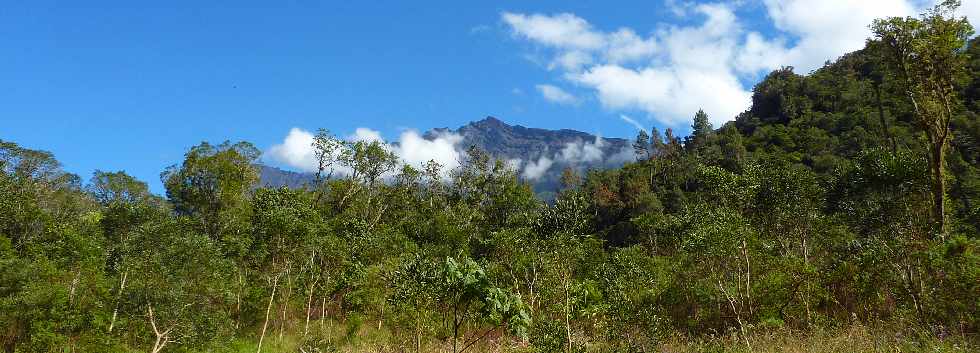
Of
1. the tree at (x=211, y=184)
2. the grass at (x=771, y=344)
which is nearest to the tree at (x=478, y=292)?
the grass at (x=771, y=344)

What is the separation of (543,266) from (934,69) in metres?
12.5

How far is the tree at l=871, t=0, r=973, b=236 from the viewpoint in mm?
15469

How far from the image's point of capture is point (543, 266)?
15867 mm

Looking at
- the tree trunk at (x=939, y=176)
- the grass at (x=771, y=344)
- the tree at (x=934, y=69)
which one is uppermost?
the tree at (x=934, y=69)

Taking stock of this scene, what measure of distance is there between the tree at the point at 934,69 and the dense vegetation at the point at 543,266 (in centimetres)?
5

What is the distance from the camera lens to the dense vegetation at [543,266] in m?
13.4

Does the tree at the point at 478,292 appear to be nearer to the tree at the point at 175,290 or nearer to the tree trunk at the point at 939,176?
the tree trunk at the point at 939,176

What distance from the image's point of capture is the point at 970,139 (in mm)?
50906

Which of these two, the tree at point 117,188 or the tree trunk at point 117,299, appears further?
the tree at point 117,188

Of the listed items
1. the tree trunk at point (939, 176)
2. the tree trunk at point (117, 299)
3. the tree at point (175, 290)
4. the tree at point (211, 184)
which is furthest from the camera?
the tree at point (211, 184)

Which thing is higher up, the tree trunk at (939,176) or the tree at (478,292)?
the tree trunk at (939,176)

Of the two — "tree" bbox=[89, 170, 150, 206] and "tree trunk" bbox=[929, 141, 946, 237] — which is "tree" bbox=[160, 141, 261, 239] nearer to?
"tree" bbox=[89, 170, 150, 206]

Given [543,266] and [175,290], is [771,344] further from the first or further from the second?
[175,290]

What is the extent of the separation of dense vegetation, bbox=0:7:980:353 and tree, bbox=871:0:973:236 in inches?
2.0
